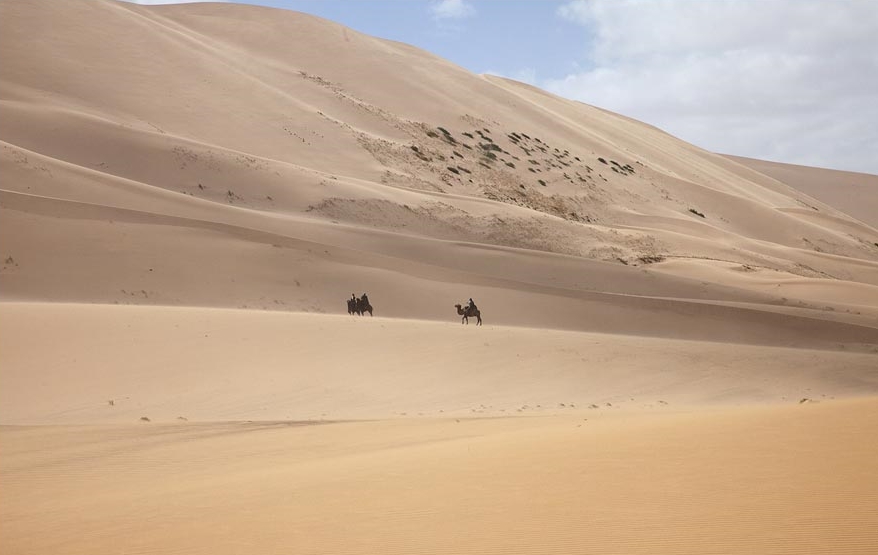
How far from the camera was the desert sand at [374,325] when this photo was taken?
675cm

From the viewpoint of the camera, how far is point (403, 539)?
19.9 ft

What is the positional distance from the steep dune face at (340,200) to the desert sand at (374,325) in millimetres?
129

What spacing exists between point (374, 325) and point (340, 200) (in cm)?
1286

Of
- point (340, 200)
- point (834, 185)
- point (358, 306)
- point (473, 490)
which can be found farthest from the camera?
point (834, 185)

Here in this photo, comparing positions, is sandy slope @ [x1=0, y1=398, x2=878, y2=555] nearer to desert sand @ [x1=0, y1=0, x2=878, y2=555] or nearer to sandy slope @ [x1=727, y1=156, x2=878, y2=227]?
desert sand @ [x1=0, y1=0, x2=878, y2=555]

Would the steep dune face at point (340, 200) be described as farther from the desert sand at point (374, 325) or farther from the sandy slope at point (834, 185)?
the sandy slope at point (834, 185)

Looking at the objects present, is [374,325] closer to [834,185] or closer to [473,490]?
[473,490]

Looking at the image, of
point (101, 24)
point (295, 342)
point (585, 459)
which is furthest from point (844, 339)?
point (101, 24)

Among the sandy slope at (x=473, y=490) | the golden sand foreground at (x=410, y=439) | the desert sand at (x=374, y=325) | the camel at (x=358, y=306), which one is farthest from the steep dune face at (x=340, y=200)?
the sandy slope at (x=473, y=490)

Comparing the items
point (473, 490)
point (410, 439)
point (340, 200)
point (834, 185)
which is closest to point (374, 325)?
point (410, 439)

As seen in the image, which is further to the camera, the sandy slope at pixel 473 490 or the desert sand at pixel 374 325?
the desert sand at pixel 374 325

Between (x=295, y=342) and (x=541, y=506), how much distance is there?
34.9 ft

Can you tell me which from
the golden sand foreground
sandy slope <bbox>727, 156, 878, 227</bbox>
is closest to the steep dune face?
the golden sand foreground

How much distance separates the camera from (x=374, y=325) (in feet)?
59.9
